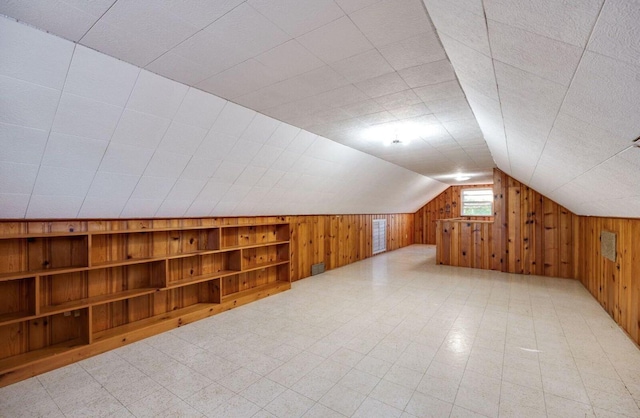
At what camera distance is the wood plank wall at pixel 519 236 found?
5.60m

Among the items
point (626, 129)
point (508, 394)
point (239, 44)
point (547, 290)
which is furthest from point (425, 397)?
point (547, 290)

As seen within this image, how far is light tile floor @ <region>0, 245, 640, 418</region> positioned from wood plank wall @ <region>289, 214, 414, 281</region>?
163cm

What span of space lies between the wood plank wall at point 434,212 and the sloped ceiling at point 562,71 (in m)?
8.58

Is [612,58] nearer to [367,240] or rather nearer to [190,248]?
[190,248]

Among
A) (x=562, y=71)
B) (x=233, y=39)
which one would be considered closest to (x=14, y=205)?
(x=233, y=39)

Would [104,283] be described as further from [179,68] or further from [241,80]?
[241,80]

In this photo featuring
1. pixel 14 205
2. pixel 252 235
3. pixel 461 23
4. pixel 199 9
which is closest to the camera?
pixel 461 23

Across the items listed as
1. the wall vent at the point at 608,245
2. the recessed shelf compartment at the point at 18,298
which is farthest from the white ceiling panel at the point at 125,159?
the wall vent at the point at 608,245

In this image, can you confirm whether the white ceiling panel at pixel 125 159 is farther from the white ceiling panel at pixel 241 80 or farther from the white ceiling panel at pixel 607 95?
the white ceiling panel at pixel 607 95

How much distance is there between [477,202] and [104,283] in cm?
1077

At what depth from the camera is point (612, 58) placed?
2.66 feet

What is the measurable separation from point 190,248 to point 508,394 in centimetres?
367

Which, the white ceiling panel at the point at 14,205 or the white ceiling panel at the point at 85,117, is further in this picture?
the white ceiling panel at the point at 14,205

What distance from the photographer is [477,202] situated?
405 inches
